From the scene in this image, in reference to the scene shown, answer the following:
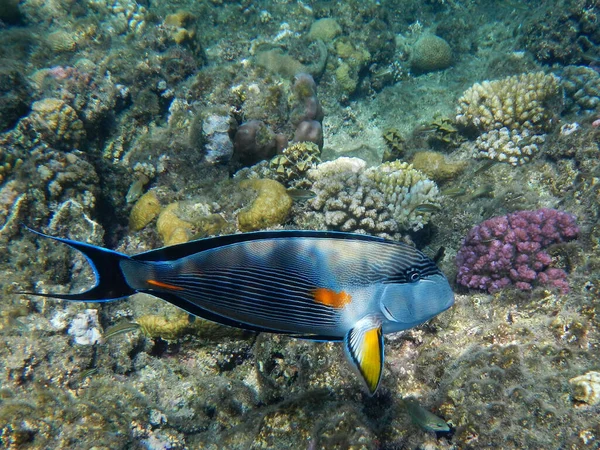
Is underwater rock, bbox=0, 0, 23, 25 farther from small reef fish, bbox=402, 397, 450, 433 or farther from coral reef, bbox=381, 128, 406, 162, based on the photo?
small reef fish, bbox=402, 397, 450, 433

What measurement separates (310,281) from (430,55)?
1048cm

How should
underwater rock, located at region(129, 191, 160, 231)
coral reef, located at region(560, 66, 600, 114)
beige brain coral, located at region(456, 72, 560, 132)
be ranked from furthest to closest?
coral reef, located at region(560, 66, 600, 114)
beige brain coral, located at region(456, 72, 560, 132)
underwater rock, located at region(129, 191, 160, 231)

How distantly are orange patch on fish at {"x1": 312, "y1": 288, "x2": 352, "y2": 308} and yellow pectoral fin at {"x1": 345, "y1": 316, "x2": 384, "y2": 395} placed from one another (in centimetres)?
11

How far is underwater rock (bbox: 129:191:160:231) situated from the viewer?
513cm

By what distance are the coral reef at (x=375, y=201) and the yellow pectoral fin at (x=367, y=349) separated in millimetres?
3173

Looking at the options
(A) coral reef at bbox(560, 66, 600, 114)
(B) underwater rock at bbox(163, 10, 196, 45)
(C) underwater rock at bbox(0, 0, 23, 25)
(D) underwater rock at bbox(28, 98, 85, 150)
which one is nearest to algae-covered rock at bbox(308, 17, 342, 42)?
(B) underwater rock at bbox(163, 10, 196, 45)

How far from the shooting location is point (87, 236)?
4.95 m

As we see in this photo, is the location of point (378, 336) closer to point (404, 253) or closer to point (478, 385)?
point (404, 253)

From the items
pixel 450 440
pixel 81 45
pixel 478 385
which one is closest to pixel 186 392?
pixel 450 440

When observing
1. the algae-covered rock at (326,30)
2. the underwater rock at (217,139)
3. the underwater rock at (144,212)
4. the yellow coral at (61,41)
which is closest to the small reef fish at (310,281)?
the underwater rock at (144,212)

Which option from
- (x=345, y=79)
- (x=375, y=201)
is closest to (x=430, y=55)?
(x=345, y=79)

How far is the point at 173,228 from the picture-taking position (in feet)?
14.3

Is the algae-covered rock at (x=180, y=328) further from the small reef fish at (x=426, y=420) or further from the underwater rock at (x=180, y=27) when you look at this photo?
the underwater rock at (x=180, y=27)

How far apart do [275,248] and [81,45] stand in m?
10.9
